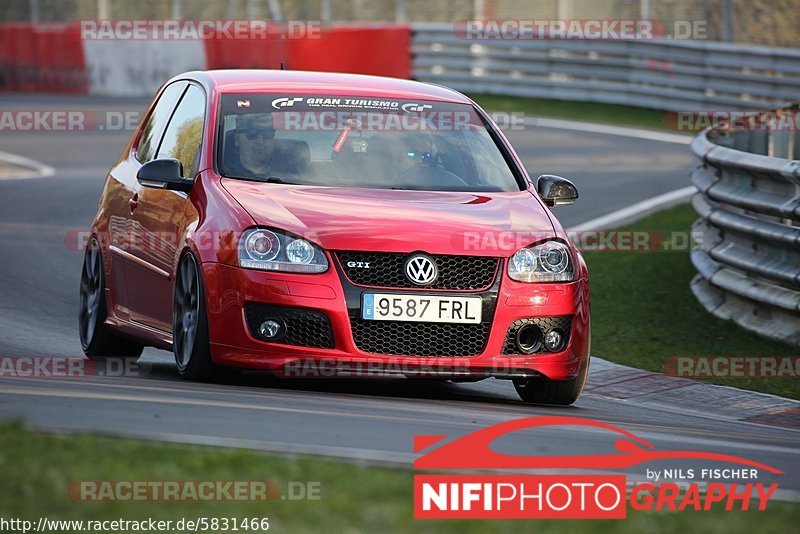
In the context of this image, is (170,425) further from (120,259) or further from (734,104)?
(734,104)

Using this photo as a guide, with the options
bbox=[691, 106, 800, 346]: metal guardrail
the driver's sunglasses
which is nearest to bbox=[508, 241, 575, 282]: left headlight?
Result: the driver's sunglasses

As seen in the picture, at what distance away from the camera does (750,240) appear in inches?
450

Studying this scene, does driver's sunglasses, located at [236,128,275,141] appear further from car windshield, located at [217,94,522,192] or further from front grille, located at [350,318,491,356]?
front grille, located at [350,318,491,356]

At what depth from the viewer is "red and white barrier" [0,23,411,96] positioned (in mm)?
28969

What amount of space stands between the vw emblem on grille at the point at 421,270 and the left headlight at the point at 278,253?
1.28ft

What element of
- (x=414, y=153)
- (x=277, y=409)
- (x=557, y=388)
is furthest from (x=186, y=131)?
(x=277, y=409)

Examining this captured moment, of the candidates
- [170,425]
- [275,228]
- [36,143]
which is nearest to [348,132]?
[275,228]

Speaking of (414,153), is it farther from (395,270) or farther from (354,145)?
(395,270)

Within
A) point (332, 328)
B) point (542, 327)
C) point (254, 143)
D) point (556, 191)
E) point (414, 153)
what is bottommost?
point (542, 327)

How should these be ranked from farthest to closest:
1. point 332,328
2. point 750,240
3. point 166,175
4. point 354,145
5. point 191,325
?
1. point 750,240
2. point 354,145
3. point 166,175
4. point 191,325
5. point 332,328

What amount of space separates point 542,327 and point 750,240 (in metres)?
3.77

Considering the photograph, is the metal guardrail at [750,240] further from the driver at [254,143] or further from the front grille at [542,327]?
the driver at [254,143]

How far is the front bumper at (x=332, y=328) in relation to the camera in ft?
25.4

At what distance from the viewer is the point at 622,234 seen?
49.6 ft
